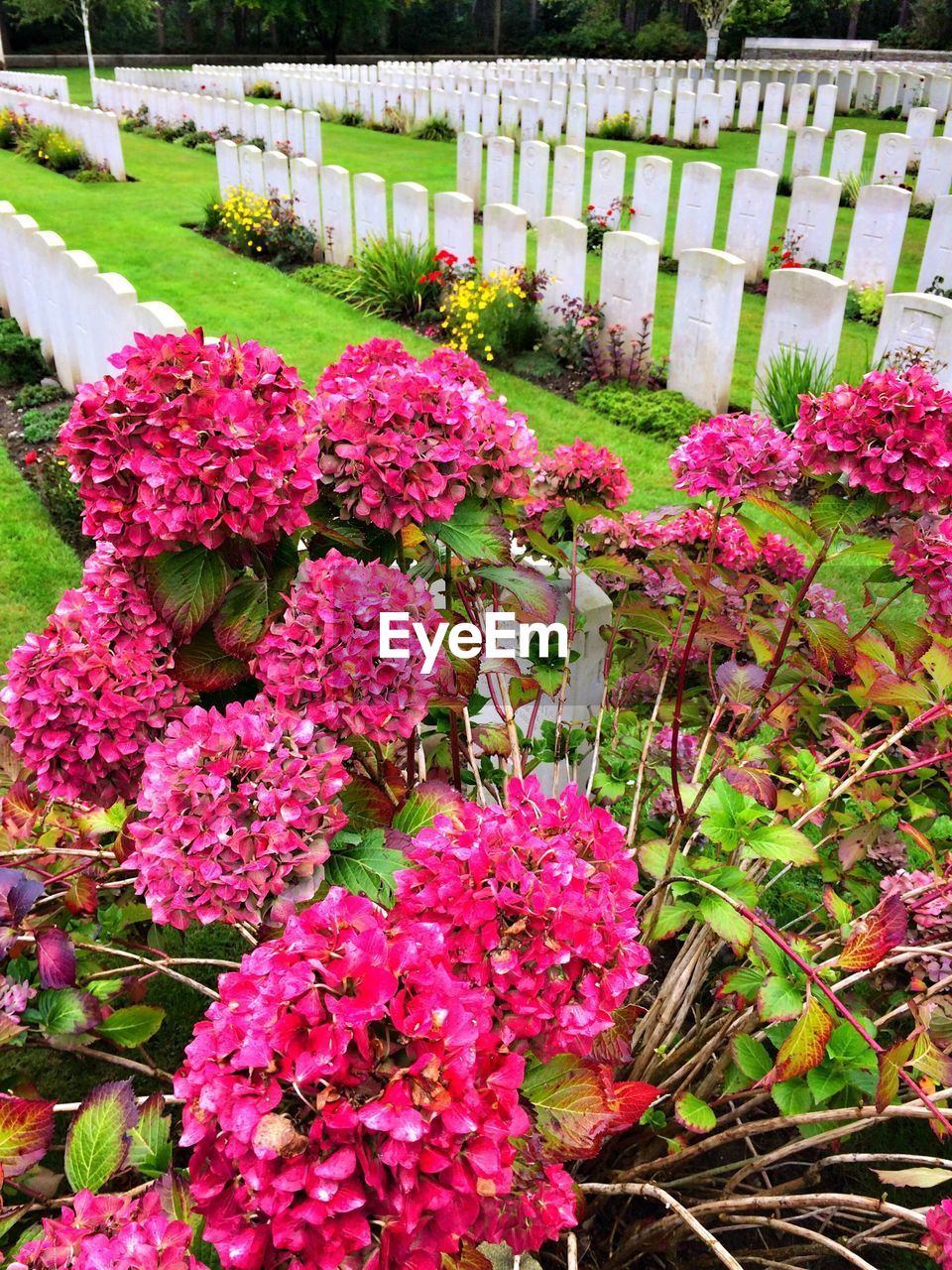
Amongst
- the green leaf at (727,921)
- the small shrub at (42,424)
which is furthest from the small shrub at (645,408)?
the green leaf at (727,921)

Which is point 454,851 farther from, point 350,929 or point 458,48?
point 458,48

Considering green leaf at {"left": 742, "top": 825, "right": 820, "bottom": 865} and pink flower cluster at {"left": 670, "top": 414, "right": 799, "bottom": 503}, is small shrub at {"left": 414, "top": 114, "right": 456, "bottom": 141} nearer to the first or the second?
pink flower cluster at {"left": 670, "top": 414, "right": 799, "bottom": 503}

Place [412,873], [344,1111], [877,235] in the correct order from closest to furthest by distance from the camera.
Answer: [344,1111] → [412,873] → [877,235]

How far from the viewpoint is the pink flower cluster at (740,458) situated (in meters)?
2.45

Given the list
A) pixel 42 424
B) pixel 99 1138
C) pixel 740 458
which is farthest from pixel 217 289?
pixel 99 1138

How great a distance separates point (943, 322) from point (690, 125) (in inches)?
618

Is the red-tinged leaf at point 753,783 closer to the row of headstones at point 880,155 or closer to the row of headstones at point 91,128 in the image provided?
the row of headstones at point 880,155

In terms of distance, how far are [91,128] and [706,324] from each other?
41.4ft

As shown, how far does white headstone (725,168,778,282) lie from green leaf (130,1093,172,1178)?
9.68m

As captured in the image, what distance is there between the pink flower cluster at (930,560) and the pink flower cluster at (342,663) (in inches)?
48.1

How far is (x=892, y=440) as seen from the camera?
85.7 inches

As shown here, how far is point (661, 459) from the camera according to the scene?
21.2ft

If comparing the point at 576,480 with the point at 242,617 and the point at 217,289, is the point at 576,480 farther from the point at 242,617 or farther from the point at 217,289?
the point at 217,289

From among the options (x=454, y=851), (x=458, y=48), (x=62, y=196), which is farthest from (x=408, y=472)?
(x=458, y=48)
